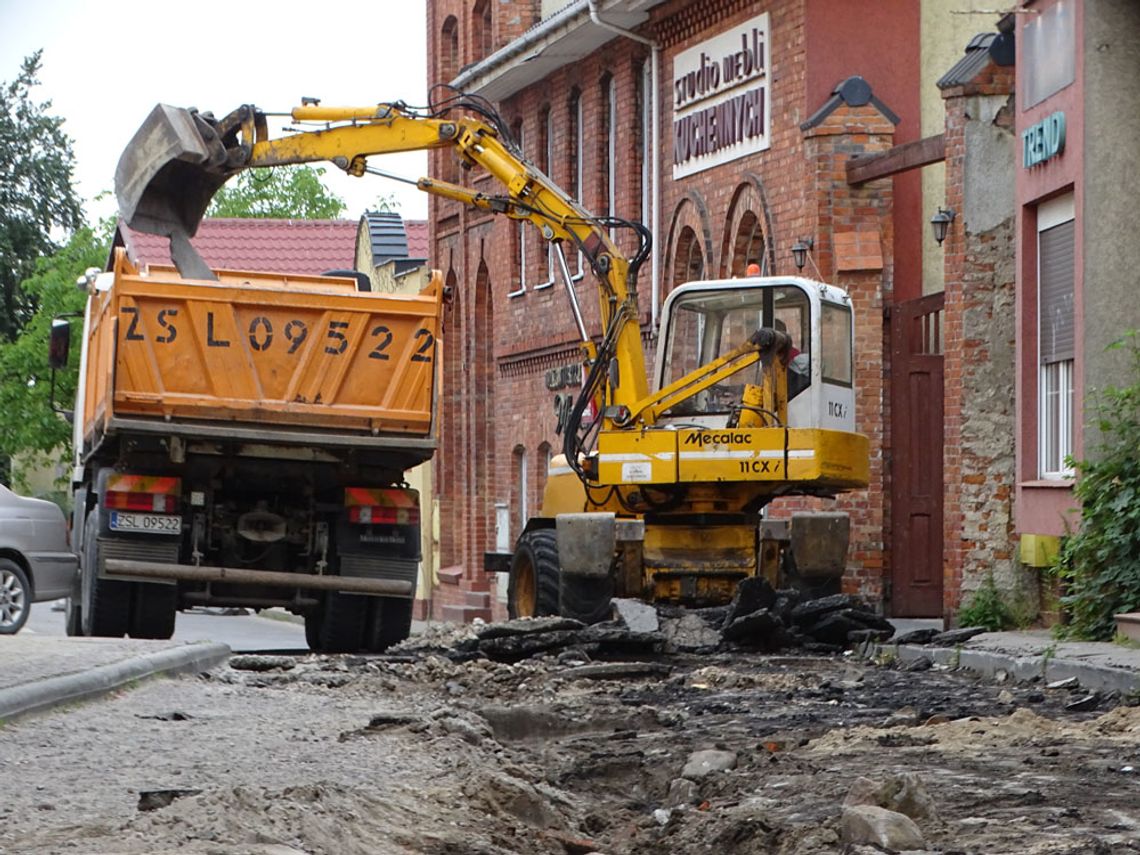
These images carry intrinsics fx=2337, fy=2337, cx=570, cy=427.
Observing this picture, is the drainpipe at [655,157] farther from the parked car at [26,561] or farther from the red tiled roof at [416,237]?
the red tiled roof at [416,237]

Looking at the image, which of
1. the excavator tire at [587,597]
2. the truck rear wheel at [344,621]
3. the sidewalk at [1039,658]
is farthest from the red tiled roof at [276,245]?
the sidewalk at [1039,658]

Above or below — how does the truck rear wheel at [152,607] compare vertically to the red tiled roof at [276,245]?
below

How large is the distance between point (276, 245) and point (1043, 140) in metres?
38.6

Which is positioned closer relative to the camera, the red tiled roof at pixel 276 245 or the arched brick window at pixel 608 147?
the arched brick window at pixel 608 147

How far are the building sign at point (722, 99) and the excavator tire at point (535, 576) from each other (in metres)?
7.19

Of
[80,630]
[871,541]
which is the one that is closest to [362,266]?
[871,541]

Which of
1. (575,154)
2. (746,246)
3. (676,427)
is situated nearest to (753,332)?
(676,427)

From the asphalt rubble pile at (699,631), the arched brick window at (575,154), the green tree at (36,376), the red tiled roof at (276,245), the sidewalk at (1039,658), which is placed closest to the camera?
the sidewalk at (1039,658)

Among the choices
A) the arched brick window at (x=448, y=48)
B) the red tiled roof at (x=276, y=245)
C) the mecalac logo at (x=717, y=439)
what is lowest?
the mecalac logo at (x=717, y=439)

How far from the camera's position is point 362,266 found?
157 feet

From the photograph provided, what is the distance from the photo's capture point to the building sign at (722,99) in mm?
26188

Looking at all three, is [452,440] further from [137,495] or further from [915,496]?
[137,495]

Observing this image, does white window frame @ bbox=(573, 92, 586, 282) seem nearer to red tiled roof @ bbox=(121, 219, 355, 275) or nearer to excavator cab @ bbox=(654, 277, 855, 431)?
excavator cab @ bbox=(654, 277, 855, 431)

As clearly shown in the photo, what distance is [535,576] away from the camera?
20.0 meters
